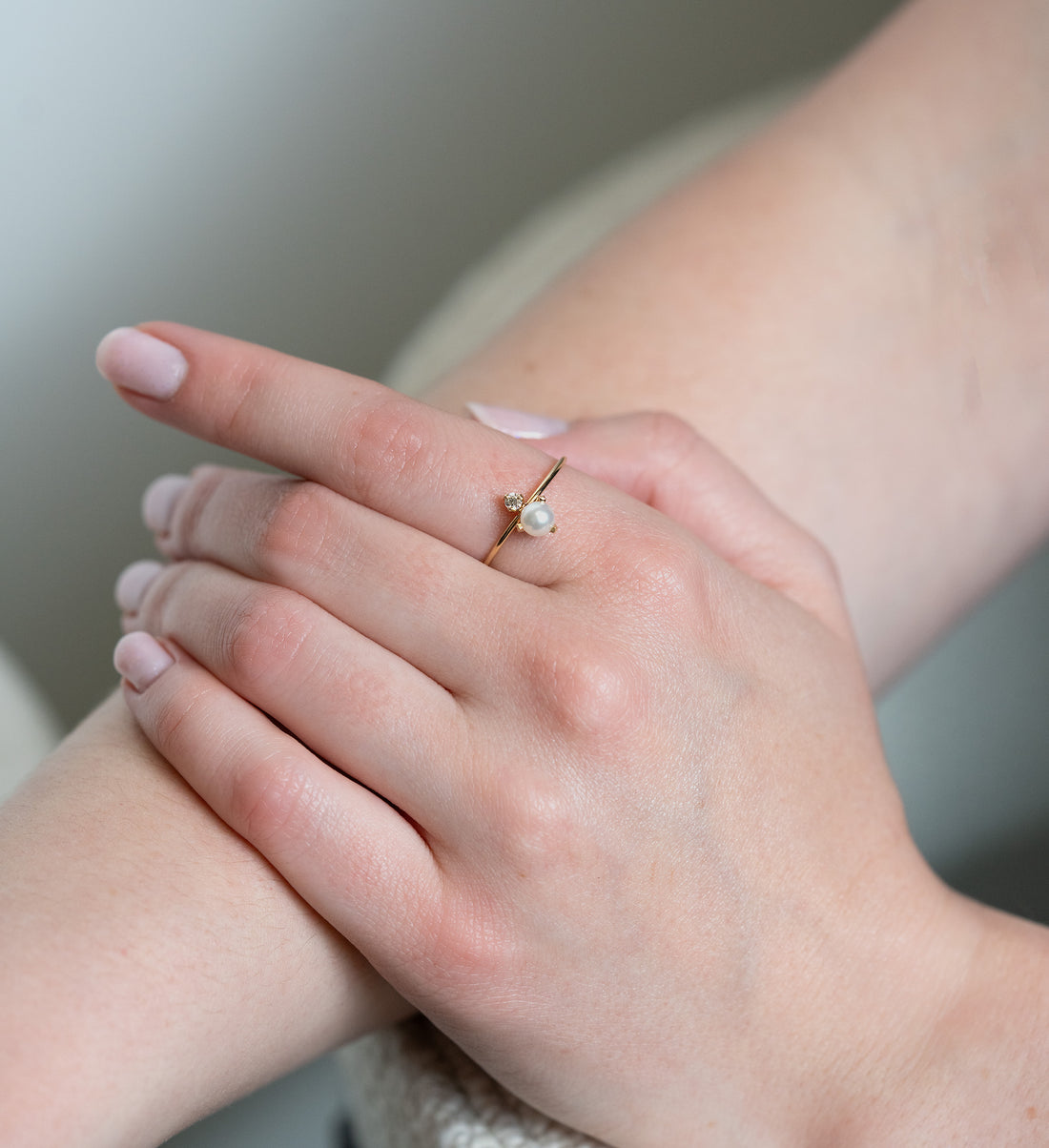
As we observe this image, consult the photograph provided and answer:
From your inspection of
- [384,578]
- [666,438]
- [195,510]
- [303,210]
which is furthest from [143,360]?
[303,210]

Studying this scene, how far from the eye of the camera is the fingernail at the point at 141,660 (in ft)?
1.94

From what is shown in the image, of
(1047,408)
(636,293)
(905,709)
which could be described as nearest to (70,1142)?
(636,293)

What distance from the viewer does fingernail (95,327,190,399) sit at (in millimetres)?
605

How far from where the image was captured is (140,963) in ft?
1.71

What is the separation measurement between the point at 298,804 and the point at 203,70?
1103 mm

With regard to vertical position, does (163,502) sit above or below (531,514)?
above

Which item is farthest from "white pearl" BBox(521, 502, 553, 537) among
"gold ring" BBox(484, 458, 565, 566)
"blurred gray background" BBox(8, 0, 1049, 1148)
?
"blurred gray background" BBox(8, 0, 1049, 1148)

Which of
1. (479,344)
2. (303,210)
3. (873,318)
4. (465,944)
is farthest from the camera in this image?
(303,210)

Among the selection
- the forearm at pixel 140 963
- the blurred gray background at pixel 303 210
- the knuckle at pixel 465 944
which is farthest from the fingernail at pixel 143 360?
the blurred gray background at pixel 303 210

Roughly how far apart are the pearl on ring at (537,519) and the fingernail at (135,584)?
0.27 metres

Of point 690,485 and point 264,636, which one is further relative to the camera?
point 690,485

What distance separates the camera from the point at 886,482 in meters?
0.82

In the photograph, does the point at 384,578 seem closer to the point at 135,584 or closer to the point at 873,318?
the point at 135,584

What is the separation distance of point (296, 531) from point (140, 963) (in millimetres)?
228
